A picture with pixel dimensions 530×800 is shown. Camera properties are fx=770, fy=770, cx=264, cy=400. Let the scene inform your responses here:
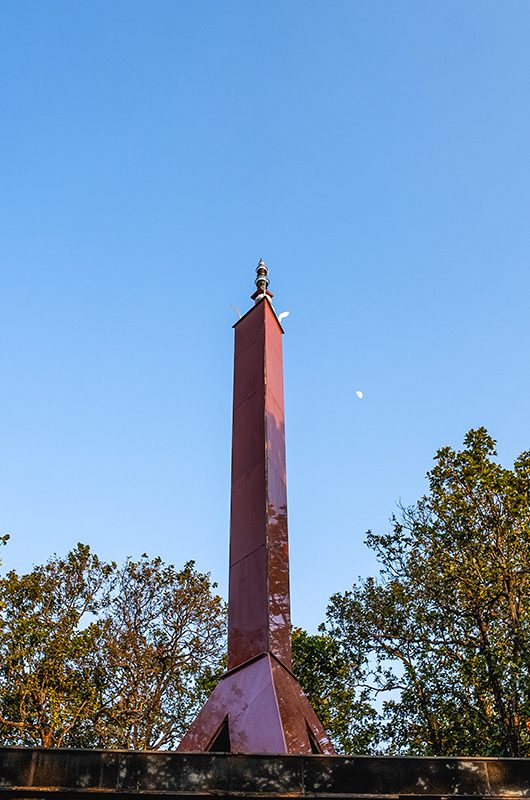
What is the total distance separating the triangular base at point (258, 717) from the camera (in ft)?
20.6

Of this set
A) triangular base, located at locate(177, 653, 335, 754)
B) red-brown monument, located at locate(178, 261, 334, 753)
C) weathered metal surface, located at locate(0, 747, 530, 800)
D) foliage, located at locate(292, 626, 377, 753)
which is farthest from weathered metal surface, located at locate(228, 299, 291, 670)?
foliage, located at locate(292, 626, 377, 753)

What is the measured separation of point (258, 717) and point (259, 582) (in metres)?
1.36

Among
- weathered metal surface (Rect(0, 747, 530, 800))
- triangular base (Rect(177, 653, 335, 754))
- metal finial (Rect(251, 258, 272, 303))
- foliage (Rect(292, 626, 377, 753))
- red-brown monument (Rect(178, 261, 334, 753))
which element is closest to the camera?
weathered metal surface (Rect(0, 747, 530, 800))

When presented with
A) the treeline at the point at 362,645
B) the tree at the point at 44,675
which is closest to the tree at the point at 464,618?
the treeline at the point at 362,645

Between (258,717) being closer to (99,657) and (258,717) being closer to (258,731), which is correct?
(258,731)

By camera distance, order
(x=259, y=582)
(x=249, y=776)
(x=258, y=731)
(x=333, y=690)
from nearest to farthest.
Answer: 1. (x=249, y=776)
2. (x=258, y=731)
3. (x=259, y=582)
4. (x=333, y=690)

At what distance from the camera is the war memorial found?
456cm

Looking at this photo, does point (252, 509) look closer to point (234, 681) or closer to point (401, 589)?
point (234, 681)

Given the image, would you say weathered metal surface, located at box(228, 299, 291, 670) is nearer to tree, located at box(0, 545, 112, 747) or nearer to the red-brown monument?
the red-brown monument

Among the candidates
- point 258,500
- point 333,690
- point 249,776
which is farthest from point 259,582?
point 333,690

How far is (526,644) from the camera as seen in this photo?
35.4 feet

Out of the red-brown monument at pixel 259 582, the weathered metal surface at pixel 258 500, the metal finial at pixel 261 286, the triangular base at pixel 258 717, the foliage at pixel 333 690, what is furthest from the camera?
the foliage at pixel 333 690

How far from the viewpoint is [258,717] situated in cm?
650

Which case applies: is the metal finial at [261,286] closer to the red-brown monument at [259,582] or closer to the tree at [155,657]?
the red-brown monument at [259,582]
